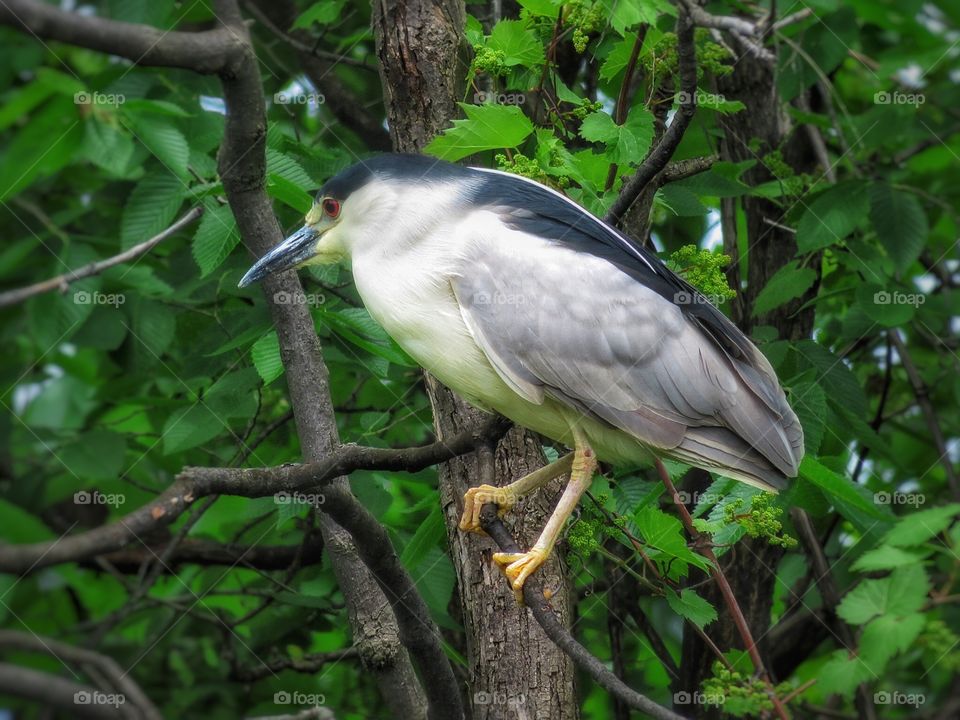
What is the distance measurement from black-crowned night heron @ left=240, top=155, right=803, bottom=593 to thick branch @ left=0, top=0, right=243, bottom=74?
127 centimetres

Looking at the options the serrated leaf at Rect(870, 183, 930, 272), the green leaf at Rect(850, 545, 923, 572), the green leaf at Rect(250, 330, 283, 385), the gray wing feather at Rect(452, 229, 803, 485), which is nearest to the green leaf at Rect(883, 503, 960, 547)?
the green leaf at Rect(850, 545, 923, 572)

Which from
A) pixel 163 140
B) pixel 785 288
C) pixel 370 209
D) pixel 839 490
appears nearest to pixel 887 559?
pixel 839 490

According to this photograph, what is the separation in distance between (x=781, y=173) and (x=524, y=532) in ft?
6.18

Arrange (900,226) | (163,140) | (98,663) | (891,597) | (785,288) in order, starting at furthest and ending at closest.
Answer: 1. (900,226)
2. (785,288)
3. (163,140)
4. (891,597)
5. (98,663)

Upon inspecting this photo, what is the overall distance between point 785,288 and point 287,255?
1.89 meters

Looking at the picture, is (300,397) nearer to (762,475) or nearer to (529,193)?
(529,193)

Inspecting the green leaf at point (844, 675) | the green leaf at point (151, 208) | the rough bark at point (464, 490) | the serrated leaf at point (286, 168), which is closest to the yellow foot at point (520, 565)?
the rough bark at point (464, 490)

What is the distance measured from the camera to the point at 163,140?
3646 millimetres

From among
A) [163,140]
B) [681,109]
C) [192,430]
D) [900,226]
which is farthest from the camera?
[900,226]

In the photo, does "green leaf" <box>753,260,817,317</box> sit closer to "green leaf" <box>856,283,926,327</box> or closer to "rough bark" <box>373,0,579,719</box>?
"green leaf" <box>856,283,926,327</box>

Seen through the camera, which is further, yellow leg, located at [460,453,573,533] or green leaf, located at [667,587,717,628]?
yellow leg, located at [460,453,573,533]

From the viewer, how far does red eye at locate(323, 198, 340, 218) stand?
12.3ft

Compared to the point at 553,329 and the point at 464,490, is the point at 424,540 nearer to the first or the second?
the point at 464,490

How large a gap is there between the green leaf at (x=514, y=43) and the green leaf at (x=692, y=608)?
1822 millimetres
